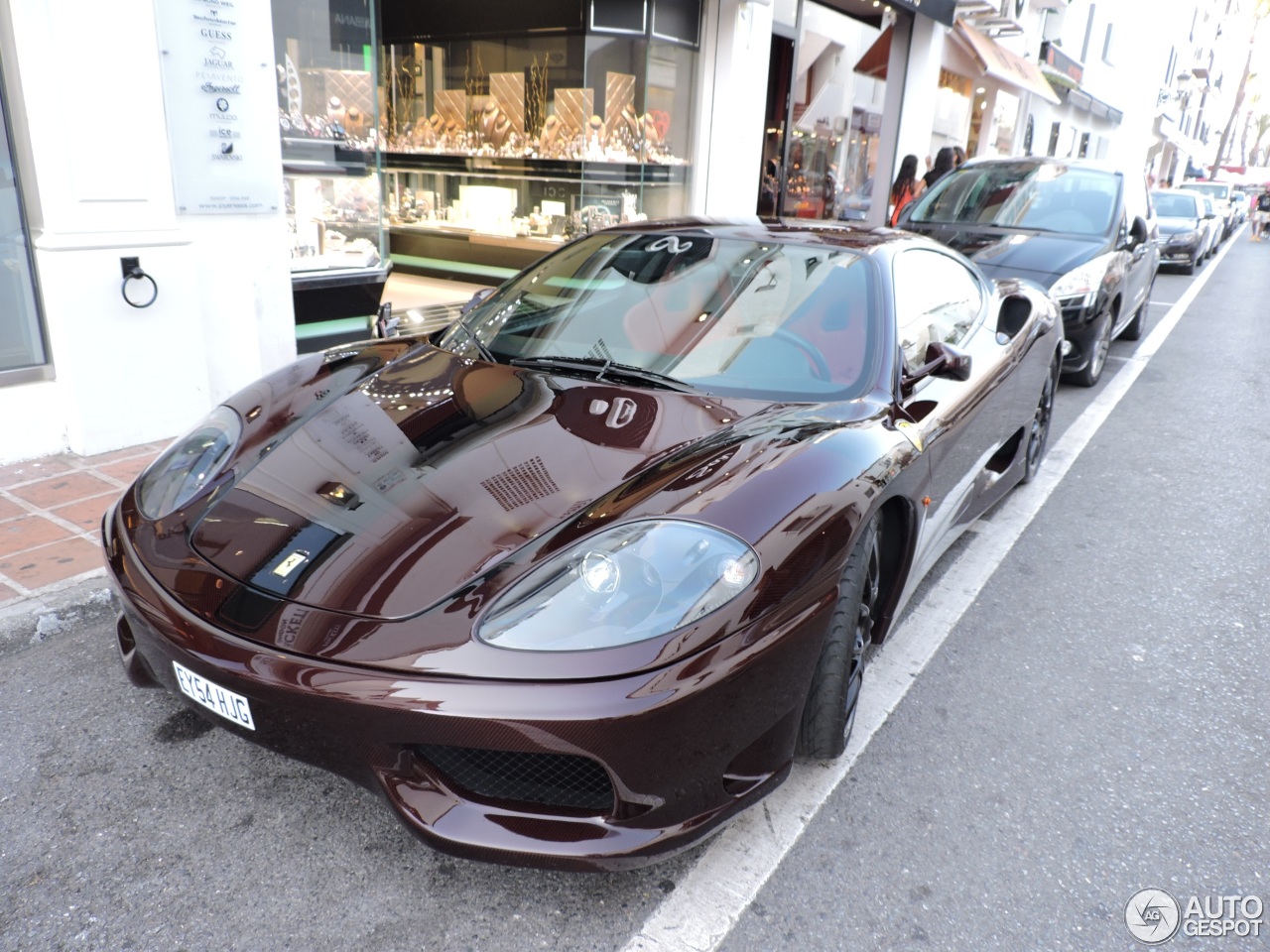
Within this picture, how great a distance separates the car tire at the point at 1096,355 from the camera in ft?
21.9

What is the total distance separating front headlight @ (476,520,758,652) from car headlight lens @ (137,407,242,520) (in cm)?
101

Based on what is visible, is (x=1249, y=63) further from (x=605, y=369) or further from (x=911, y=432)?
(x=605, y=369)

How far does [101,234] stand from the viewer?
4.18 m

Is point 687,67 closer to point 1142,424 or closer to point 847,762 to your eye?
point 1142,424

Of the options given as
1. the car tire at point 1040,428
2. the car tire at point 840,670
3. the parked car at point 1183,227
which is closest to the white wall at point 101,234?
the car tire at point 840,670

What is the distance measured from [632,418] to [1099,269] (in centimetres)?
545

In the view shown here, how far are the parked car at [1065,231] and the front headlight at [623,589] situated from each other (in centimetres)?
547

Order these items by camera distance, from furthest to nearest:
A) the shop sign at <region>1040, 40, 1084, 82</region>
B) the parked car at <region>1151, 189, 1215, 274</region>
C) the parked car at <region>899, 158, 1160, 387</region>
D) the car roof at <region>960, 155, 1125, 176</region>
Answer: the shop sign at <region>1040, 40, 1084, 82</region> → the parked car at <region>1151, 189, 1215, 274</region> → the car roof at <region>960, 155, 1125, 176</region> → the parked car at <region>899, 158, 1160, 387</region>

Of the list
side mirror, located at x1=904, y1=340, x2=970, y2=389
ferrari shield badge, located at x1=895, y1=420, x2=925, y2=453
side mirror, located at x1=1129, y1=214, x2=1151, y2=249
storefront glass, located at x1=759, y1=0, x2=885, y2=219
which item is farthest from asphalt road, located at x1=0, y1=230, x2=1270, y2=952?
storefront glass, located at x1=759, y1=0, x2=885, y2=219

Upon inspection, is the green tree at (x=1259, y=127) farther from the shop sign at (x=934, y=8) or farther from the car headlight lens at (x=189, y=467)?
the car headlight lens at (x=189, y=467)

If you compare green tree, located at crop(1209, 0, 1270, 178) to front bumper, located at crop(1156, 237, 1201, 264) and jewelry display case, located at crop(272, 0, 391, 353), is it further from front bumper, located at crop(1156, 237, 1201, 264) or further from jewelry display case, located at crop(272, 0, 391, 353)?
jewelry display case, located at crop(272, 0, 391, 353)

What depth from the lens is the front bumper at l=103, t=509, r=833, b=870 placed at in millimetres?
1651

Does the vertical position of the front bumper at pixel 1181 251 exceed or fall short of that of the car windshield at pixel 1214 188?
it falls short

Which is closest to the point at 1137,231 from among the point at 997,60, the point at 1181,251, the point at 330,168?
the point at 330,168
